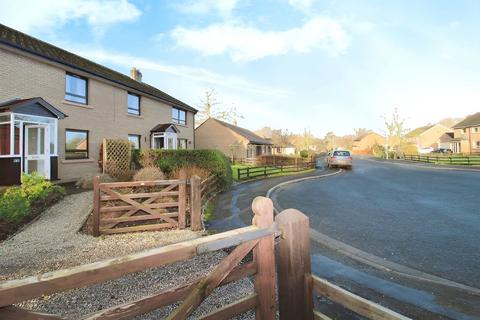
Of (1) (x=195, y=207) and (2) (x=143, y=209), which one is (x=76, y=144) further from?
(1) (x=195, y=207)

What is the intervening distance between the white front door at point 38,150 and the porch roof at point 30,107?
0.73 m

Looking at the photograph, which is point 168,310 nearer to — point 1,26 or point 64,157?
point 64,157

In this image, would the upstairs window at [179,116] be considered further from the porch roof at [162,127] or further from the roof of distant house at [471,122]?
the roof of distant house at [471,122]

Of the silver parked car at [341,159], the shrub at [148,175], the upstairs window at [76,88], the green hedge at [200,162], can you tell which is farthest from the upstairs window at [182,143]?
the shrub at [148,175]

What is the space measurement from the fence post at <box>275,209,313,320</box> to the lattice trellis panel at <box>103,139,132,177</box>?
588 inches

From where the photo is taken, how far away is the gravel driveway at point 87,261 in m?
3.83

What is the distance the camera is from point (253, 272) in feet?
7.88

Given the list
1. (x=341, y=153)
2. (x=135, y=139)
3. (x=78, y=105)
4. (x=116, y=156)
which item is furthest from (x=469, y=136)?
(x=78, y=105)

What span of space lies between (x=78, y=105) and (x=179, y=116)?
12.3 metres

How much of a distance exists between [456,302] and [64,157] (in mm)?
16563

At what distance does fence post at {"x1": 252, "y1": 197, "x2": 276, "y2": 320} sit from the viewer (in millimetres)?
2365

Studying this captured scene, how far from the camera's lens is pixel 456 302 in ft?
12.4

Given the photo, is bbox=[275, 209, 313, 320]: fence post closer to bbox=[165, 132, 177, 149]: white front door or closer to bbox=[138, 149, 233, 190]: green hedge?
bbox=[138, 149, 233, 190]: green hedge

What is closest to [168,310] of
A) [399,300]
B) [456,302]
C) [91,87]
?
[399,300]
